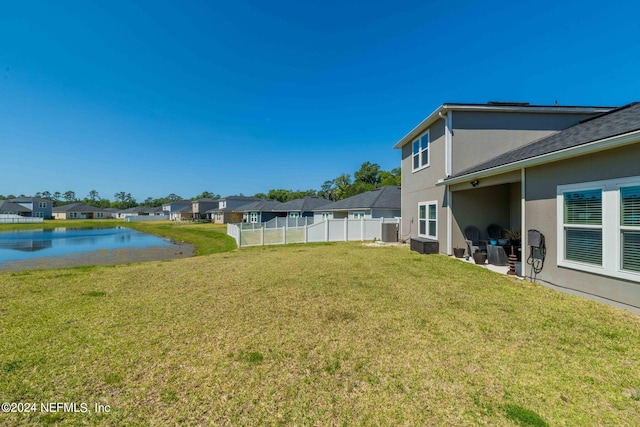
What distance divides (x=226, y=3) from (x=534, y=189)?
13.7m

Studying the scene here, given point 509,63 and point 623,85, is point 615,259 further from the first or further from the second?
point 623,85

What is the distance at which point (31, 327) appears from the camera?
157 inches

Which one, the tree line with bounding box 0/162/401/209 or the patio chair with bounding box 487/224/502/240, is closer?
the patio chair with bounding box 487/224/502/240

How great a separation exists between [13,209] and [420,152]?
82.5 m

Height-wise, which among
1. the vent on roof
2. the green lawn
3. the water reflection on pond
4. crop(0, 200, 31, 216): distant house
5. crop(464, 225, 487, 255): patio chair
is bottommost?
the water reflection on pond

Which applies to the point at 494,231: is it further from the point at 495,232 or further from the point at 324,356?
the point at 324,356

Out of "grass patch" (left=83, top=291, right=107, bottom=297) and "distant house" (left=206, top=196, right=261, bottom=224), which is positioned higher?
"distant house" (left=206, top=196, right=261, bottom=224)

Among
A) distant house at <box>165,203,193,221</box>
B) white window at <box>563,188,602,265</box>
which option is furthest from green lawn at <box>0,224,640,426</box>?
distant house at <box>165,203,193,221</box>

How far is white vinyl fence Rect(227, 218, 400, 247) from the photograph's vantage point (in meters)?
15.7

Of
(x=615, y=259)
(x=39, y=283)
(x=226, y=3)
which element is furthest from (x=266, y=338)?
(x=226, y=3)

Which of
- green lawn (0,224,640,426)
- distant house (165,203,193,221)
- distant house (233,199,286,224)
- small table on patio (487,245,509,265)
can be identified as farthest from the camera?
distant house (165,203,193,221)

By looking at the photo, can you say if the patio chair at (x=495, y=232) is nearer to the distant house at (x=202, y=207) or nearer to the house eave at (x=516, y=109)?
the house eave at (x=516, y=109)

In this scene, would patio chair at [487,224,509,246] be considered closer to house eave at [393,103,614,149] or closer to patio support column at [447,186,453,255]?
patio support column at [447,186,453,255]

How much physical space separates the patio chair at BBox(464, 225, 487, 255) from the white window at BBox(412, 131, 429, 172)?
3367 millimetres
